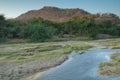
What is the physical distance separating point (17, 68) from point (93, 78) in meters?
10.9

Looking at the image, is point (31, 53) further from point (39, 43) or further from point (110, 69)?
point (39, 43)

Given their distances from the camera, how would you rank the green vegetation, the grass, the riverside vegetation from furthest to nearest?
the grass → the riverside vegetation → the green vegetation

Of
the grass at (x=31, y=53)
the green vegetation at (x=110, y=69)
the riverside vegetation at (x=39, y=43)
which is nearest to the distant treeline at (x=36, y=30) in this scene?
the riverside vegetation at (x=39, y=43)

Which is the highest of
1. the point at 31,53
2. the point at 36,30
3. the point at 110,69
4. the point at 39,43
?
the point at 36,30

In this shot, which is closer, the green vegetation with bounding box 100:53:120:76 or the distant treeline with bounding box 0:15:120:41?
the green vegetation with bounding box 100:53:120:76

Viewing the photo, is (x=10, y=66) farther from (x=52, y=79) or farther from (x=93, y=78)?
(x=93, y=78)

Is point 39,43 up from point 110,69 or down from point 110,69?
up

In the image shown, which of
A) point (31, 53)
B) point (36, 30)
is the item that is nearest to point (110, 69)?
point (31, 53)

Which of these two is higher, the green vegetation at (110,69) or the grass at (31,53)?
the grass at (31,53)

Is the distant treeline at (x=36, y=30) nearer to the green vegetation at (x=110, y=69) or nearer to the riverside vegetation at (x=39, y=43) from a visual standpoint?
the riverside vegetation at (x=39, y=43)

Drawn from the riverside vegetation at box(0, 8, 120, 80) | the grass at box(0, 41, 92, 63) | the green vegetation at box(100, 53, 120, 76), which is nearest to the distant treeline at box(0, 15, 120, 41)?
the riverside vegetation at box(0, 8, 120, 80)

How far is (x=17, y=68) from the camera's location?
36.8m

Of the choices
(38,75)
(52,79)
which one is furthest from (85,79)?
(38,75)

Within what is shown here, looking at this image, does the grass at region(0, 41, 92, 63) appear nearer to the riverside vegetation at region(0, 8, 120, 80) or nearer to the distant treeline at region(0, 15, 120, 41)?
the riverside vegetation at region(0, 8, 120, 80)
